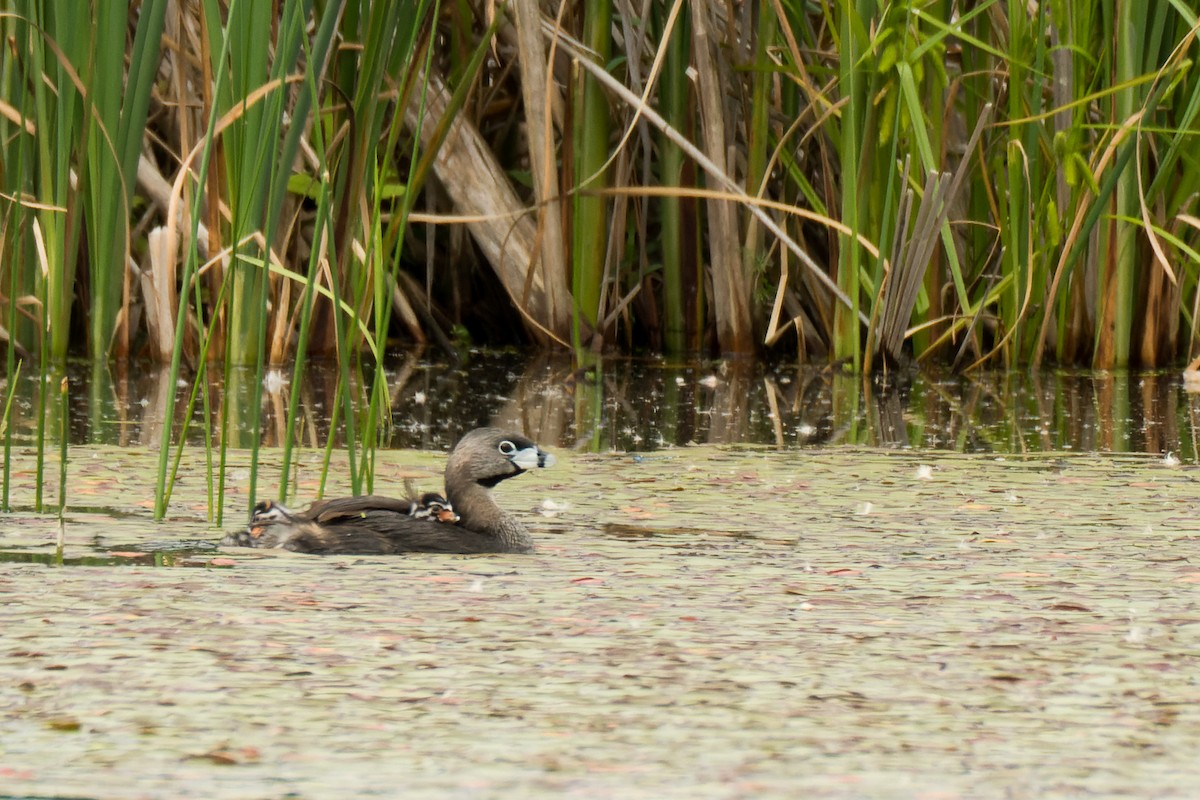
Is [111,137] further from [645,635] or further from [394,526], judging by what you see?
[645,635]

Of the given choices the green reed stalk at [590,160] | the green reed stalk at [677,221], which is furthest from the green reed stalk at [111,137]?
the green reed stalk at [677,221]

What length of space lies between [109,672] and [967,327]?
3.94 metres

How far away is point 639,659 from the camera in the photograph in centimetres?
213

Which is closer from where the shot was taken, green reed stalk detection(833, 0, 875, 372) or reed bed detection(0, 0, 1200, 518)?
reed bed detection(0, 0, 1200, 518)

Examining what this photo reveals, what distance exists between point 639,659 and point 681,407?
2.65 m

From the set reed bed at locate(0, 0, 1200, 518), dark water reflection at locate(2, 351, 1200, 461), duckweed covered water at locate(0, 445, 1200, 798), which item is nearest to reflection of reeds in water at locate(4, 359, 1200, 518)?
dark water reflection at locate(2, 351, 1200, 461)

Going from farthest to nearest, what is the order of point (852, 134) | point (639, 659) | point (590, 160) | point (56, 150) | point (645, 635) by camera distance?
point (590, 160)
point (852, 134)
point (56, 150)
point (645, 635)
point (639, 659)

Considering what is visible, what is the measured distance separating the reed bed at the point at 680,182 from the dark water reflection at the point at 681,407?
4.3 inches

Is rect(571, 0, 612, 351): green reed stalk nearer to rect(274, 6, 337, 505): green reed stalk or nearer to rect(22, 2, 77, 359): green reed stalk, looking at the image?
rect(22, 2, 77, 359): green reed stalk

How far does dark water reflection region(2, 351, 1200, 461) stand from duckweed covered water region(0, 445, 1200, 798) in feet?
2.86

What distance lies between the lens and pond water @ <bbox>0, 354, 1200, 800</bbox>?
172 cm

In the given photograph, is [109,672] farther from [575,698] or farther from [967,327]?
[967,327]

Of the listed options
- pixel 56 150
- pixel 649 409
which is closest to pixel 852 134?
pixel 649 409

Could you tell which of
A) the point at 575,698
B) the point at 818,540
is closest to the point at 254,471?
the point at 818,540
